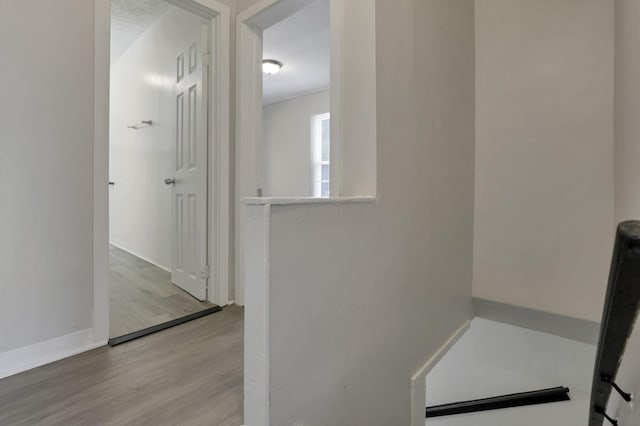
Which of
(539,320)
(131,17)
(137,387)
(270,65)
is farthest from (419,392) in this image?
(131,17)

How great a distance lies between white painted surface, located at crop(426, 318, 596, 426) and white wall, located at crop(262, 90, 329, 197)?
3.30 meters

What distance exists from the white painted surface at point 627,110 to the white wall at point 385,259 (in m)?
0.71

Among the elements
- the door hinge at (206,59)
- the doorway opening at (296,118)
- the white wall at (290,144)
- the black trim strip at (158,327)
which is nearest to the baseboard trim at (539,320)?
the black trim strip at (158,327)

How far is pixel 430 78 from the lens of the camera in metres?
1.56

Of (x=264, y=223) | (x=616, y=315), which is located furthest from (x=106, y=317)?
(x=616, y=315)

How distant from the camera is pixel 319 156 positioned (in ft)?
17.1

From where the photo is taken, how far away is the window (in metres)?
5.14

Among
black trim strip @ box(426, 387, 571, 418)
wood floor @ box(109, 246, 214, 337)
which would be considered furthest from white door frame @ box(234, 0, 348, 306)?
black trim strip @ box(426, 387, 571, 418)

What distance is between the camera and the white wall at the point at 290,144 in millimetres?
5199

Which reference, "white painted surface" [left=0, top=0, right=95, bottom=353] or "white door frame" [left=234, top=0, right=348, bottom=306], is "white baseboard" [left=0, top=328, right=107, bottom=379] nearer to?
"white painted surface" [left=0, top=0, right=95, bottom=353]

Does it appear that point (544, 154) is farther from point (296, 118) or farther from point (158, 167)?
point (296, 118)

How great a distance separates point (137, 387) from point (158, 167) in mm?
2323

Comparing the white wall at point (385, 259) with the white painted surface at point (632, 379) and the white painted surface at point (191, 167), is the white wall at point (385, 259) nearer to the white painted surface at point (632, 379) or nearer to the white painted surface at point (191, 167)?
the white painted surface at point (632, 379)

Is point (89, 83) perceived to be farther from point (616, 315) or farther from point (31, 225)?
point (616, 315)
